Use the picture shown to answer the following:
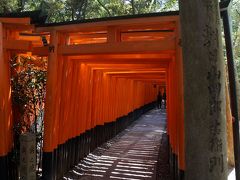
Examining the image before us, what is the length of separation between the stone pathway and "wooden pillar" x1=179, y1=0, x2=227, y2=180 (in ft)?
19.2

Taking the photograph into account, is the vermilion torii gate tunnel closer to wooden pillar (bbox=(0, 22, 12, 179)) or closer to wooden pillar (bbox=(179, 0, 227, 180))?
wooden pillar (bbox=(0, 22, 12, 179))

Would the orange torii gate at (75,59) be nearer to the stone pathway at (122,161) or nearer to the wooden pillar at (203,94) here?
the stone pathway at (122,161)

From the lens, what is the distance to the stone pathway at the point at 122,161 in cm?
802

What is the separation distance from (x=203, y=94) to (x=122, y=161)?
25.2 ft

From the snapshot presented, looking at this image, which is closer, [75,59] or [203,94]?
[203,94]

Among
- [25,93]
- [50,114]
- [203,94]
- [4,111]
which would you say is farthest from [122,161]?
[203,94]

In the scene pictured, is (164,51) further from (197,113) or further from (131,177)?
(197,113)

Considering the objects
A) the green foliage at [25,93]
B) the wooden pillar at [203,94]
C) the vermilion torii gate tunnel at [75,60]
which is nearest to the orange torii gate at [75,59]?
the vermilion torii gate tunnel at [75,60]

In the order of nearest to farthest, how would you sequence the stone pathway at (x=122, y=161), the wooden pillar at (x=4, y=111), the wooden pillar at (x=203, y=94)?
the wooden pillar at (x=203, y=94), the wooden pillar at (x=4, y=111), the stone pathway at (x=122, y=161)

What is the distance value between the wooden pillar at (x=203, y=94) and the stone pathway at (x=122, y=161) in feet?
19.2

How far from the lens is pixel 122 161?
375 inches

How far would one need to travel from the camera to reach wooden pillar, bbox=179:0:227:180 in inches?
82.4

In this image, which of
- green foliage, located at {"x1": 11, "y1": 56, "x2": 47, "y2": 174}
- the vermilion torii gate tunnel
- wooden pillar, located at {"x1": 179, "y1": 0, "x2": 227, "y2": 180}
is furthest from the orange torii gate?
wooden pillar, located at {"x1": 179, "y1": 0, "x2": 227, "y2": 180}

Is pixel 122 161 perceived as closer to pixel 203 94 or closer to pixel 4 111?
pixel 4 111
